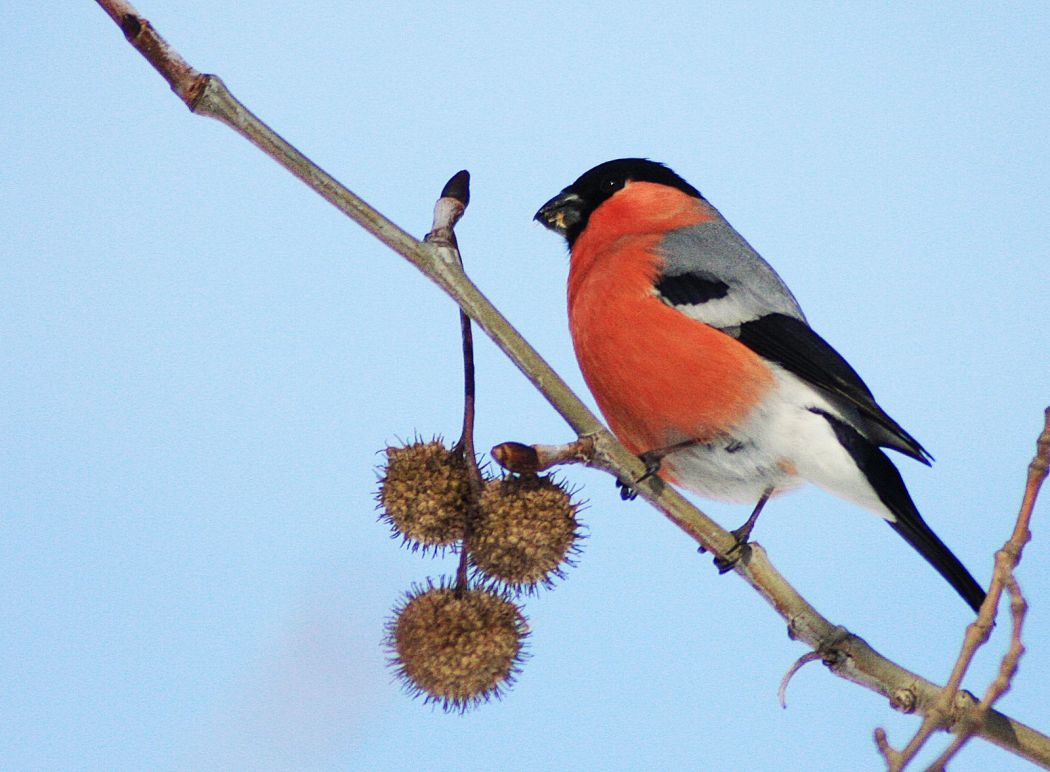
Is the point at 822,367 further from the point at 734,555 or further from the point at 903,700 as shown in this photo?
the point at 903,700

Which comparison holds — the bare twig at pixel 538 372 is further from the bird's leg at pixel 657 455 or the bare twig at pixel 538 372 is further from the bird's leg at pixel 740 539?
the bird's leg at pixel 657 455

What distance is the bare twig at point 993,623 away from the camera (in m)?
0.86

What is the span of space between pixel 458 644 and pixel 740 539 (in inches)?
15.9

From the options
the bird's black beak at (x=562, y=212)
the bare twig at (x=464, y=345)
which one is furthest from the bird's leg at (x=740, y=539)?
the bird's black beak at (x=562, y=212)

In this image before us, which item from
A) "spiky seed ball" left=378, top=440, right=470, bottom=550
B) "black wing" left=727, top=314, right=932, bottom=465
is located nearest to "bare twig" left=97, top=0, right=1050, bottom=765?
"spiky seed ball" left=378, top=440, right=470, bottom=550

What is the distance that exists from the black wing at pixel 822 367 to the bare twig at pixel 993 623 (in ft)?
2.20

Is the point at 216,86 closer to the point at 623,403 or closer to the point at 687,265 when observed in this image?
the point at 623,403

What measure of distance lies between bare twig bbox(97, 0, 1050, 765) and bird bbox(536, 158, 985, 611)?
0.31 metres

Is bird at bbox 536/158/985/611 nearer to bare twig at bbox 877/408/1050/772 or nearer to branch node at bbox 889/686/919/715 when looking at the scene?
branch node at bbox 889/686/919/715

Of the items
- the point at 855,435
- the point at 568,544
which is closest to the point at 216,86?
the point at 568,544

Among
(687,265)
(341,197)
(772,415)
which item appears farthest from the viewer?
(687,265)

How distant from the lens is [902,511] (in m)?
1.64

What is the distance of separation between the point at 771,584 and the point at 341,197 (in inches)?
28.0

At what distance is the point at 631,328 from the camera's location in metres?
1.80
